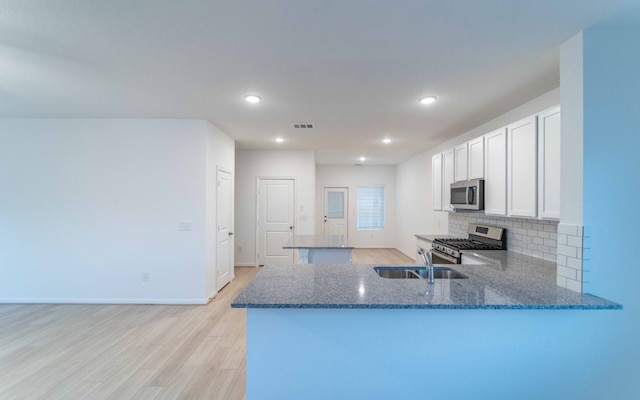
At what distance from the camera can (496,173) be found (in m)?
3.02

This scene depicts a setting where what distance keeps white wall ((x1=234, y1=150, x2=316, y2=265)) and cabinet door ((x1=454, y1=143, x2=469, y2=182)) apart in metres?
3.07

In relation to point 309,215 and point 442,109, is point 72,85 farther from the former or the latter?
point 309,215

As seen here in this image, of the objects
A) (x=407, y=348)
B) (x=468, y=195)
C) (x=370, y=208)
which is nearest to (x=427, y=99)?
(x=468, y=195)

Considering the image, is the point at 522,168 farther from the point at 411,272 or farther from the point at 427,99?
the point at 411,272

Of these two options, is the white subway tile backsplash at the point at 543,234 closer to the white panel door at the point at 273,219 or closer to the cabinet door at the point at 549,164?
the cabinet door at the point at 549,164

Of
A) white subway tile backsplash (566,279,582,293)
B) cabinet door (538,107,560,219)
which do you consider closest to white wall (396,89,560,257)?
cabinet door (538,107,560,219)

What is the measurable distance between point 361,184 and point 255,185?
148 inches

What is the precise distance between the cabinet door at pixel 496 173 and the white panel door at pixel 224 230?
363 cm

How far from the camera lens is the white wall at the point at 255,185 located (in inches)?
247

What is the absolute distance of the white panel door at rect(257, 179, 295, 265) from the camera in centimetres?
631

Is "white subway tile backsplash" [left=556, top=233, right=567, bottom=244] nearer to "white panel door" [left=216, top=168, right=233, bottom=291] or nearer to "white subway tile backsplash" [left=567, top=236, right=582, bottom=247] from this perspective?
"white subway tile backsplash" [left=567, top=236, right=582, bottom=247]

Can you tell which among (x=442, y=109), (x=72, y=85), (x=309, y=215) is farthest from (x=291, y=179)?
(x=72, y=85)

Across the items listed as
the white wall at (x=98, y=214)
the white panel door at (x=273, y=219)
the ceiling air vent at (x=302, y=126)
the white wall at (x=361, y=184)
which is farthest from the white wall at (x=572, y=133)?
the white wall at (x=361, y=184)

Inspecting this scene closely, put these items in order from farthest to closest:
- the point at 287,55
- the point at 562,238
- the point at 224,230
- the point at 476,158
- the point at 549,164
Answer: the point at 224,230 < the point at 476,158 < the point at 549,164 < the point at 287,55 < the point at 562,238
